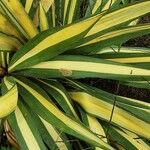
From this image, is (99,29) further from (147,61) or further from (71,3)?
(71,3)

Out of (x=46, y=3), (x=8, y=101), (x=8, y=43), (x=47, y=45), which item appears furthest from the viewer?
(x=46, y=3)

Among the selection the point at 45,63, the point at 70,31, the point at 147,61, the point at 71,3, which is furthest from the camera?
the point at 71,3

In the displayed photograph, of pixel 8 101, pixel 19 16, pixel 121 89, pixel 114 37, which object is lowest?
pixel 121 89

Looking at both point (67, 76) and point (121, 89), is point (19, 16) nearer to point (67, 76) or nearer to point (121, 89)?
point (67, 76)

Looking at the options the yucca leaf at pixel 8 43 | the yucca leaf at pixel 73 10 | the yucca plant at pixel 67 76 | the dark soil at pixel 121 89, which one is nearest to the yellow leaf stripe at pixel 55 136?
the yucca plant at pixel 67 76

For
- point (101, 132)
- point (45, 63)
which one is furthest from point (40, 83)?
point (101, 132)

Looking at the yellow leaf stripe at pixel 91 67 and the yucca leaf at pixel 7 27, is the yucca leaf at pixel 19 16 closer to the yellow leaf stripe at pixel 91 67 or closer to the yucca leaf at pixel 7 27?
the yucca leaf at pixel 7 27

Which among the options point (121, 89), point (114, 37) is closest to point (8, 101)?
point (114, 37)

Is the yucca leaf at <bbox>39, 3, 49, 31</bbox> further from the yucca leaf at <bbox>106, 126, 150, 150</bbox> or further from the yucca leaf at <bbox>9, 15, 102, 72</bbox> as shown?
the yucca leaf at <bbox>106, 126, 150, 150</bbox>
